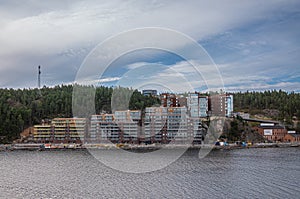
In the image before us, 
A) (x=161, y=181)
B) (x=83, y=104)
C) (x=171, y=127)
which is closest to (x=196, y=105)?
(x=171, y=127)

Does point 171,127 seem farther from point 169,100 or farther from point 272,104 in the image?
point 272,104

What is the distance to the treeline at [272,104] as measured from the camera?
48.6 meters

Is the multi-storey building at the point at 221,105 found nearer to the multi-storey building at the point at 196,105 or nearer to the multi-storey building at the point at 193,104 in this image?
the multi-storey building at the point at 196,105

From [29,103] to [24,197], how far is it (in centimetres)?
3708

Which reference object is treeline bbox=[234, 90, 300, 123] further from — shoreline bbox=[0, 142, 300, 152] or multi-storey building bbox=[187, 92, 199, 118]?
multi-storey building bbox=[187, 92, 199, 118]

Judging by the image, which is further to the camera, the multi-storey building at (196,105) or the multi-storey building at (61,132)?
the multi-storey building at (196,105)

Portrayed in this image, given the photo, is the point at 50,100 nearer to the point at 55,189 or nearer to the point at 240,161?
the point at 240,161

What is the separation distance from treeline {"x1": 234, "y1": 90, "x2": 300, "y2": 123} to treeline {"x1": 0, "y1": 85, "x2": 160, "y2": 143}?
1464 cm

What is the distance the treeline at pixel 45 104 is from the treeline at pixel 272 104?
48.0ft

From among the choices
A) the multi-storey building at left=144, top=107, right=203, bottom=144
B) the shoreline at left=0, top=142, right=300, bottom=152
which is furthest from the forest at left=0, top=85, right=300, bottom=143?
the multi-storey building at left=144, top=107, right=203, bottom=144

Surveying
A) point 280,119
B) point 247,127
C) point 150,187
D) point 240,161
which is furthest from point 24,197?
point 280,119

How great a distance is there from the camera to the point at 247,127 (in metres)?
40.4

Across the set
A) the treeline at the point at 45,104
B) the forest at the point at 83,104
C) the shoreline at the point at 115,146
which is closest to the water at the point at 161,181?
the shoreline at the point at 115,146

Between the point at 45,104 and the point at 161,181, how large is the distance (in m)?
33.6
